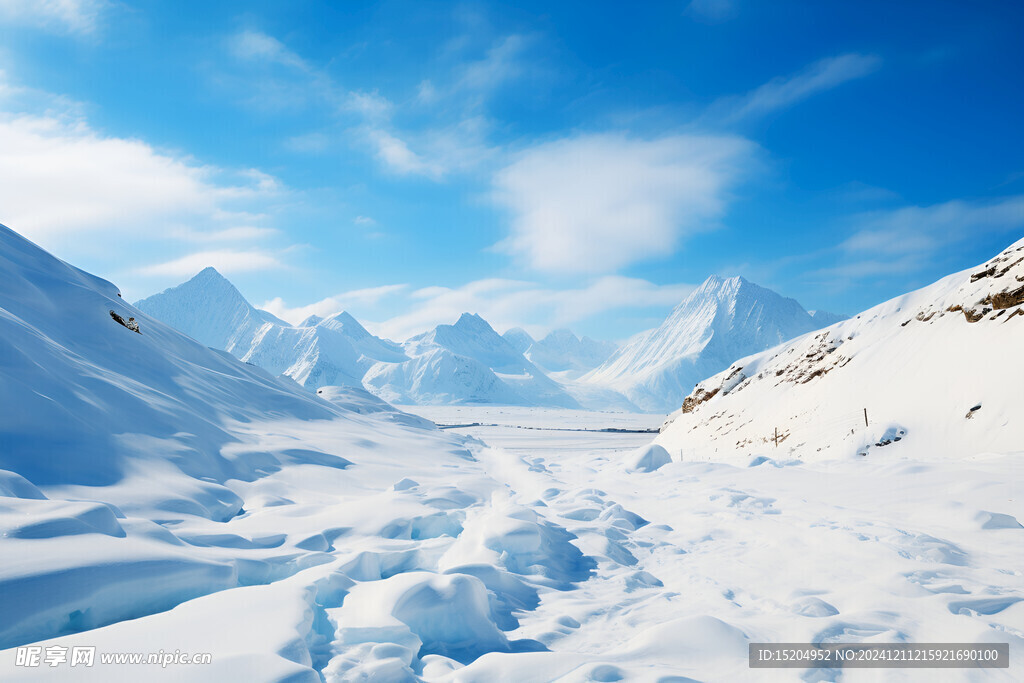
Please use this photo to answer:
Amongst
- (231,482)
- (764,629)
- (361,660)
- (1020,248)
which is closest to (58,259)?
(231,482)

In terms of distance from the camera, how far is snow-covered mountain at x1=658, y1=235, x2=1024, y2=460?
1289cm

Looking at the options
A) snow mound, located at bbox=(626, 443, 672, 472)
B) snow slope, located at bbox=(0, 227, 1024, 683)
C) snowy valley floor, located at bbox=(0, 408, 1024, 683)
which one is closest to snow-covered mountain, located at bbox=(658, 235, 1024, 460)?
snow slope, located at bbox=(0, 227, 1024, 683)

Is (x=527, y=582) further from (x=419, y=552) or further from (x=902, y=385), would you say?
(x=902, y=385)

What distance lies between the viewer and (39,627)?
3262mm

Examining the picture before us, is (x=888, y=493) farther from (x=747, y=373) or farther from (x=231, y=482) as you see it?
(x=747, y=373)

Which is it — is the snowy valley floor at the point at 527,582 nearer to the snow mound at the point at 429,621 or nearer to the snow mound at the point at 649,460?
the snow mound at the point at 429,621

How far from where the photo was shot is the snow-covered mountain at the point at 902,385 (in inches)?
508

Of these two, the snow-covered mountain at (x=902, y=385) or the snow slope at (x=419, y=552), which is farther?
the snow-covered mountain at (x=902, y=385)

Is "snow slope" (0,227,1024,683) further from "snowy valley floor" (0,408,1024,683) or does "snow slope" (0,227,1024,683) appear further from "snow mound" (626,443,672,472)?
"snow mound" (626,443,672,472)

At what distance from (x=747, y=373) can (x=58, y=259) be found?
2976 cm

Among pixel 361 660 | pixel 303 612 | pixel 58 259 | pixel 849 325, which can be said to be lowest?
pixel 361 660

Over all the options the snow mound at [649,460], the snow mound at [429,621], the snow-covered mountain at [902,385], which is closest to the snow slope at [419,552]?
the snow mound at [429,621]

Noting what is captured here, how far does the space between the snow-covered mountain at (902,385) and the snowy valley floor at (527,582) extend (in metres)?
5.78

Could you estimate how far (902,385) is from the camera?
1614 centimetres
